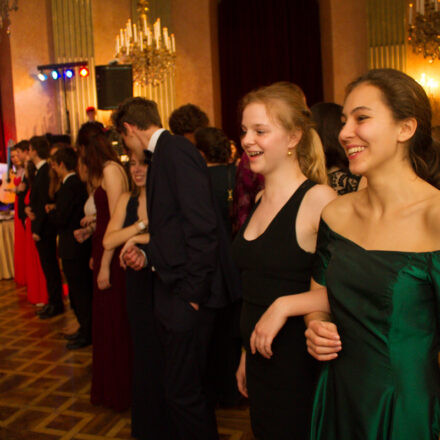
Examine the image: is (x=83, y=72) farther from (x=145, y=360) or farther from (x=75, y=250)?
(x=145, y=360)

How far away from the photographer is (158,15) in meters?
9.97

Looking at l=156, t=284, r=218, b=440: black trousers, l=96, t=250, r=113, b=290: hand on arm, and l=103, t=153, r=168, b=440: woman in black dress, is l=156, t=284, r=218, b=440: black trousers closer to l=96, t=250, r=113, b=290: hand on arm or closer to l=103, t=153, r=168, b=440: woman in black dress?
l=103, t=153, r=168, b=440: woman in black dress

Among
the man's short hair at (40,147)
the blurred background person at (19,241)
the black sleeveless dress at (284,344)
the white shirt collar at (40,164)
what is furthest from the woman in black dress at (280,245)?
the blurred background person at (19,241)

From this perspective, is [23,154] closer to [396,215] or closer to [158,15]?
[158,15]

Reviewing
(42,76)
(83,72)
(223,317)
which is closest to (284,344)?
(223,317)

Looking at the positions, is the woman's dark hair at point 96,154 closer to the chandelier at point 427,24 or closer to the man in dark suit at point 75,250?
the man in dark suit at point 75,250

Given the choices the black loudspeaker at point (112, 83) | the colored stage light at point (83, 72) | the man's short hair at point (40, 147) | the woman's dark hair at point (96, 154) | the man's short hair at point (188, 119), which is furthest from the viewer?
the colored stage light at point (83, 72)

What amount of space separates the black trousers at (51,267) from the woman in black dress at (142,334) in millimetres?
2657

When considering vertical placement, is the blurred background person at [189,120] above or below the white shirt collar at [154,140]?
above

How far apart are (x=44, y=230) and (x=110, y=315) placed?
7.47 feet

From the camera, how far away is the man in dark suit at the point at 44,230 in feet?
16.5

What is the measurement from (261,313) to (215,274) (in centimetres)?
67

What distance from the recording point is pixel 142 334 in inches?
104

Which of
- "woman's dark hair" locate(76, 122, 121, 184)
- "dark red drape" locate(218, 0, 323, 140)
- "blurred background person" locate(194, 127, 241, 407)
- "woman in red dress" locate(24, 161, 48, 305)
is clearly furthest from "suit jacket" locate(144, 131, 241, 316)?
"dark red drape" locate(218, 0, 323, 140)
